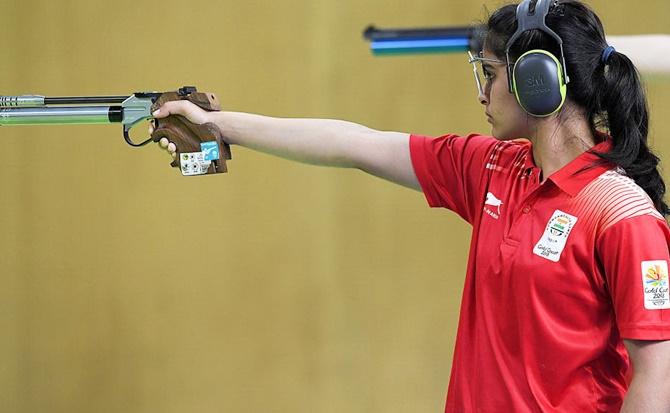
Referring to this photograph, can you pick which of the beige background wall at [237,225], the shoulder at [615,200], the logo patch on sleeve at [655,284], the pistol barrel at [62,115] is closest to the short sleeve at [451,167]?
the shoulder at [615,200]

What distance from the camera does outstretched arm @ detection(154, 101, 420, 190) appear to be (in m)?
1.68

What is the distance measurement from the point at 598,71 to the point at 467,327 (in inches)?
19.2

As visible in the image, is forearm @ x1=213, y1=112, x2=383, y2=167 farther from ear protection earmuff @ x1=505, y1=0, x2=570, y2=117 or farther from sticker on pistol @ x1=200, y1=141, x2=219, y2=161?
ear protection earmuff @ x1=505, y1=0, x2=570, y2=117

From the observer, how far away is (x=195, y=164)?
1.74 m

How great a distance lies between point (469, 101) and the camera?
9.70 ft

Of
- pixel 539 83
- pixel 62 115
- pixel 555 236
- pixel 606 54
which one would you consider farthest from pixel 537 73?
pixel 62 115

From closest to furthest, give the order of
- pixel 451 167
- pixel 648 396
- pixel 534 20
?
1. pixel 648 396
2. pixel 534 20
3. pixel 451 167

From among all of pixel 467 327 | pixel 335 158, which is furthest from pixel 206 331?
pixel 467 327

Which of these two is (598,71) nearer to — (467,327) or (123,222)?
(467,327)

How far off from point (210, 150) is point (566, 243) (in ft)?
2.47

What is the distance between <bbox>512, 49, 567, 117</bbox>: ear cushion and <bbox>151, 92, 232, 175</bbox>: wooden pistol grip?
64cm

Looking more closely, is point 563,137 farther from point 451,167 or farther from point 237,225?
point 237,225

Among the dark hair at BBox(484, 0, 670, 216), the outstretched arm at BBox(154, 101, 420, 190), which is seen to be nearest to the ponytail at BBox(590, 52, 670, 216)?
the dark hair at BBox(484, 0, 670, 216)

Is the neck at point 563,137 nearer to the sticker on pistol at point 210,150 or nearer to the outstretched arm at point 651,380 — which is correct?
the outstretched arm at point 651,380
